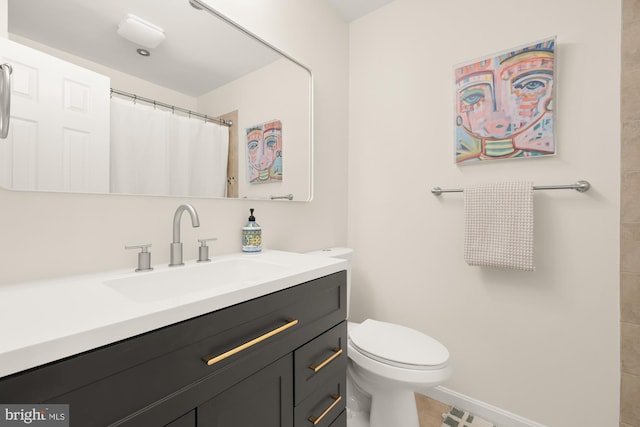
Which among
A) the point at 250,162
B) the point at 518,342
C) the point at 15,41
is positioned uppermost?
the point at 15,41

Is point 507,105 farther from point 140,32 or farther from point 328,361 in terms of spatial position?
point 140,32

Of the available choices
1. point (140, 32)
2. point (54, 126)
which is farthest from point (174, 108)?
point (54, 126)

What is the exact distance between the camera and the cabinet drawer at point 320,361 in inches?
33.4

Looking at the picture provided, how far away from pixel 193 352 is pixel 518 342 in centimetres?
147

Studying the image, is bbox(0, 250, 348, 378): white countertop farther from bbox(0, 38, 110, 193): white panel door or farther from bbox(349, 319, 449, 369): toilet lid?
bbox(349, 319, 449, 369): toilet lid

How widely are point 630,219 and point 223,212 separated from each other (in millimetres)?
1615

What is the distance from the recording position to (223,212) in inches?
48.1

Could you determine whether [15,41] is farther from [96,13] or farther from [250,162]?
[250,162]

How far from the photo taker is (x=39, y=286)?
73 cm

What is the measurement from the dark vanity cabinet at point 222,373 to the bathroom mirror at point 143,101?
59cm

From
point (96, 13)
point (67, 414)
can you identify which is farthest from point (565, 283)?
point (96, 13)

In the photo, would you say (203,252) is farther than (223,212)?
No

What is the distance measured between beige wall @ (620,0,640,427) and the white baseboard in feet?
1.23

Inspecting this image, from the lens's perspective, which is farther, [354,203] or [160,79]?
[354,203]
